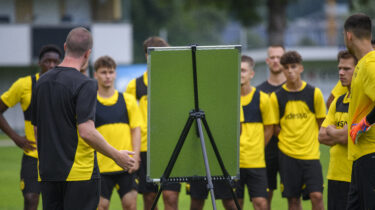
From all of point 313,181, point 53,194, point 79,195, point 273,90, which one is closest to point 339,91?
point 313,181

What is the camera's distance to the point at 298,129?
8820 mm

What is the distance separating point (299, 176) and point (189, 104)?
2.90m

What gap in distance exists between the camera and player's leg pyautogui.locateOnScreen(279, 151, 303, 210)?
29.1 feet

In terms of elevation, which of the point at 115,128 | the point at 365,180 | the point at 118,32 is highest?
the point at 118,32

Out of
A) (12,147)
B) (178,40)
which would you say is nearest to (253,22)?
(12,147)

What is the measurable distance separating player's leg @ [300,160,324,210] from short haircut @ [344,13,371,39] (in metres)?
3.37

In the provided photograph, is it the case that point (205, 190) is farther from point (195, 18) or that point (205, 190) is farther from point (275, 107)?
point (195, 18)

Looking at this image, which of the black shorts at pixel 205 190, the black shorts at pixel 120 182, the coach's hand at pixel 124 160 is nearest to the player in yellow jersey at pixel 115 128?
the black shorts at pixel 120 182

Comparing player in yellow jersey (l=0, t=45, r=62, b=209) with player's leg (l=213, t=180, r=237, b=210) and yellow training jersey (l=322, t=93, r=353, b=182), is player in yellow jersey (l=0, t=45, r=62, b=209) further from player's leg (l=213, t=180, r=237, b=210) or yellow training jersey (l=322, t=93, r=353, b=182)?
yellow training jersey (l=322, t=93, r=353, b=182)

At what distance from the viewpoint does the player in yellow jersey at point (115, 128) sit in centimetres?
816

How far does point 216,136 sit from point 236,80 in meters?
0.61

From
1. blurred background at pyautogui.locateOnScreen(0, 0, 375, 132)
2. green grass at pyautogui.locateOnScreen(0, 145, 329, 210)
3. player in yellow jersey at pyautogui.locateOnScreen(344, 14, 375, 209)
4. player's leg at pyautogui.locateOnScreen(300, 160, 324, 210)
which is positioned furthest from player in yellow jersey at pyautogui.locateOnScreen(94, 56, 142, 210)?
blurred background at pyautogui.locateOnScreen(0, 0, 375, 132)

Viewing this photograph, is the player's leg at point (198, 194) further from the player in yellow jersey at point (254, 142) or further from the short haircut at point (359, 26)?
the short haircut at point (359, 26)

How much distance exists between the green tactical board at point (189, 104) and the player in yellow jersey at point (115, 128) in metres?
1.54
